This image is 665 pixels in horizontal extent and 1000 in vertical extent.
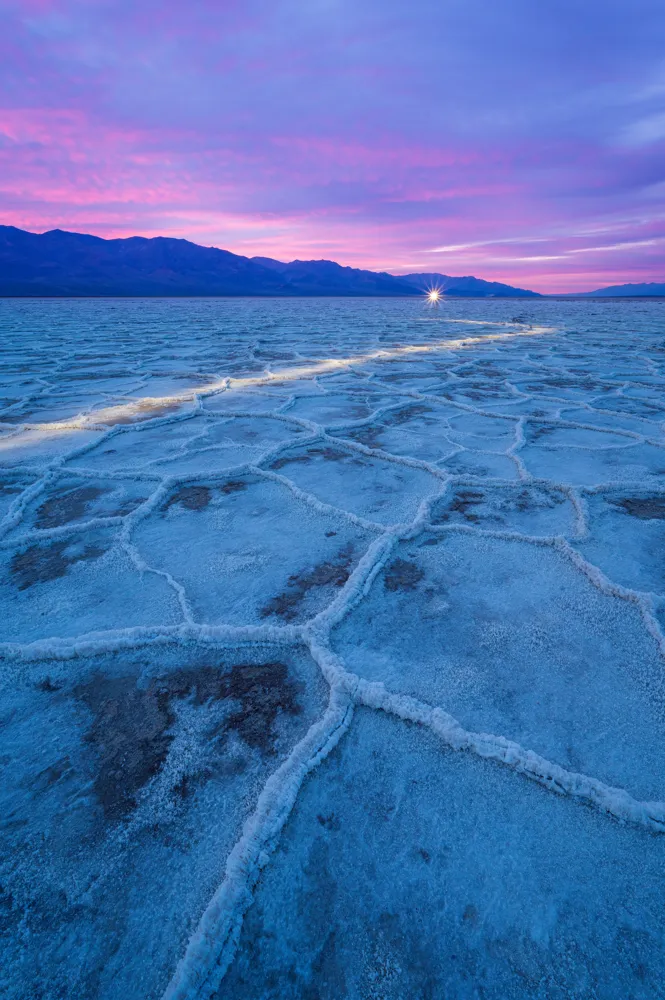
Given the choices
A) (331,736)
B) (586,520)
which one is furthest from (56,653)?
(586,520)

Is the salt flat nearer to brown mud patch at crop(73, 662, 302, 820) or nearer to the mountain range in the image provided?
brown mud patch at crop(73, 662, 302, 820)

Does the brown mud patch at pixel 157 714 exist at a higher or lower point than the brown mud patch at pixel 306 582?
higher

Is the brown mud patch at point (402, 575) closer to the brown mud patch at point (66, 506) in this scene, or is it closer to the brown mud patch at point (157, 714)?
the brown mud patch at point (157, 714)

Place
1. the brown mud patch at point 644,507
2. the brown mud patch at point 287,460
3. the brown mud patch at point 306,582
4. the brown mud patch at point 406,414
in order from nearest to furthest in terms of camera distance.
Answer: the brown mud patch at point 306,582
the brown mud patch at point 644,507
the brown mud patch at point 287,460
the brown mud patch at point 406,414

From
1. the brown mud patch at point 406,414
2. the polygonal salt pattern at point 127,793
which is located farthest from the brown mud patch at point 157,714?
the brown mud patch at point 406,414

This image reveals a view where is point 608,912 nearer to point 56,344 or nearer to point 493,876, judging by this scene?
point 493,876

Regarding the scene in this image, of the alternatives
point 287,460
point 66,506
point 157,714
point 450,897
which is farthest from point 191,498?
point 450,897

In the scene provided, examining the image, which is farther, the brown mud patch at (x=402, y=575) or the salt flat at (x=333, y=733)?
the brown mud patch at (x=402, y=575)

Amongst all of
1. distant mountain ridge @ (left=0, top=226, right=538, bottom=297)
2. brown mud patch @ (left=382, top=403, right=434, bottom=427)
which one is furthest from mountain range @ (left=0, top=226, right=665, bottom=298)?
brown mud patch @ (left=382, top=403, right=434, bottom=427)
